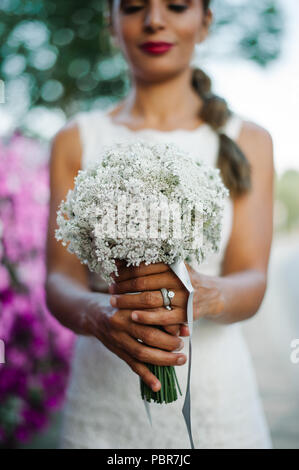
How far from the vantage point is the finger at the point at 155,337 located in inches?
51.4

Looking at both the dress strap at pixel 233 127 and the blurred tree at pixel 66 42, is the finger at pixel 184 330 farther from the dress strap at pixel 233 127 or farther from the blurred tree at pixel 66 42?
the blurred tree at pixel 66 42

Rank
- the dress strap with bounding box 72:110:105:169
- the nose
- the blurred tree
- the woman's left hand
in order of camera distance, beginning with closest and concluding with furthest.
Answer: the woman's left hand
the nose
the dress strap with bounding box 72:110:105:169
the blurred tree

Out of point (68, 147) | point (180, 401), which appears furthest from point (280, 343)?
point (68, 147)

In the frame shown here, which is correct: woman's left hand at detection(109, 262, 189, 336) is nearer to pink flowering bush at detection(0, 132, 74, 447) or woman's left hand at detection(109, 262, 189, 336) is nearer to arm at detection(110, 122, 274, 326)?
arm at detection(110, 122, 274, 326)

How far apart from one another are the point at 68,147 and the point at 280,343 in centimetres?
530

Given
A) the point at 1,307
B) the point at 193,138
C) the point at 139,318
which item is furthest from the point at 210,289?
the point at 1,307

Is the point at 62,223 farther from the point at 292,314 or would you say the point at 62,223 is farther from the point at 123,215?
the point at 292,314

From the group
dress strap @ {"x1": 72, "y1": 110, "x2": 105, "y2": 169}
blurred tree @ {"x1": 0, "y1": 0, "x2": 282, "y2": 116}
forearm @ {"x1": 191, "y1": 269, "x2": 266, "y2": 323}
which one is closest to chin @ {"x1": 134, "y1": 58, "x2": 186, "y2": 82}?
dress strap @ {"x1": 72, "y1": 110, "x2": 105, "y2": 169}

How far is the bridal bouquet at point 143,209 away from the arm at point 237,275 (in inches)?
2.3

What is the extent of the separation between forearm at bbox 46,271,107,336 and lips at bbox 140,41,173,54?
3.13 feet

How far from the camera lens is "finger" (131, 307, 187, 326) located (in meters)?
1.28

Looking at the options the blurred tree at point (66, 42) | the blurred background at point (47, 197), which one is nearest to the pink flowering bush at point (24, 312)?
the blurred background at point (47, 197)

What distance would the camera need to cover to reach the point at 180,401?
1772mm

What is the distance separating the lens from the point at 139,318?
4.21 ft
